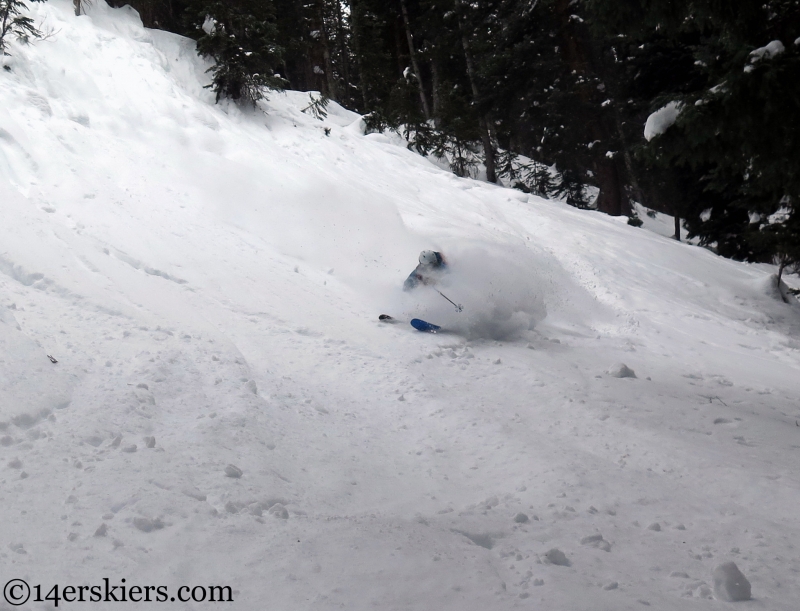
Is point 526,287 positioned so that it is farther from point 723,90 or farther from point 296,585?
point 296,585

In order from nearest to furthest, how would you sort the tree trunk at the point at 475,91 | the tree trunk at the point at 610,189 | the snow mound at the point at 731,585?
the snow mound at the point at 731,585
the tree trunk at the point at 610,189
the tree trunk at the point at 475,91

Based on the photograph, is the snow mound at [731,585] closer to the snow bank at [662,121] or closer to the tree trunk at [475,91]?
the snow bank at [662,121]

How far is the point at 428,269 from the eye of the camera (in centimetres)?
1027

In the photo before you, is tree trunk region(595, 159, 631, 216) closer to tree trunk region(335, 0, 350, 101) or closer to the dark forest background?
the dark forest background

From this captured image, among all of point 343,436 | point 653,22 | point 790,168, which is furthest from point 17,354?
point 790,168

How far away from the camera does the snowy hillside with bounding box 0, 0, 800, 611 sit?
3400mm

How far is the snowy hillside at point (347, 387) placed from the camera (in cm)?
340

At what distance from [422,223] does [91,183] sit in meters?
7.25

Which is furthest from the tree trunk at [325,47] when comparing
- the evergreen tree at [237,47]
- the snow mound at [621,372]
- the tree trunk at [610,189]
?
the snow mound at [621,372]

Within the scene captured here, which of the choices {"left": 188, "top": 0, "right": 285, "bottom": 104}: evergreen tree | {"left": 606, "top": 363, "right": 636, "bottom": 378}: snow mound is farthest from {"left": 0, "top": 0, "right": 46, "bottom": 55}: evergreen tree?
{"left": 606, "top": 363, "right": 636, "bottom": 378}: snow mound

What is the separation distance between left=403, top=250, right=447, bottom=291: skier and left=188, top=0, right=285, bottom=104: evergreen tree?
9.86 meters

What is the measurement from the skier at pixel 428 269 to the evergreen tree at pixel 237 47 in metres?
9.86

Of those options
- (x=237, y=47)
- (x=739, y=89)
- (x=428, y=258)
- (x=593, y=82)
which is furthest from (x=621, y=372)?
(x=237, y=47)

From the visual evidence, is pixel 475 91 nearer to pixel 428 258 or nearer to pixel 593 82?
pixel 593 82
